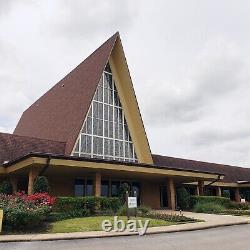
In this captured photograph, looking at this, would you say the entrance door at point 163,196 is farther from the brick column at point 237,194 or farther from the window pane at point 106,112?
the brick column at point 237,194

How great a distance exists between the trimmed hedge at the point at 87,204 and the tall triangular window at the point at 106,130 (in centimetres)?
582

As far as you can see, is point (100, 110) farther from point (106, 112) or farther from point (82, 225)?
point (82, 225)

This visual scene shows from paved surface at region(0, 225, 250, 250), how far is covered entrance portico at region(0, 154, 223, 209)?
274 inches

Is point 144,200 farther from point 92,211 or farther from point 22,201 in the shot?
point 22,201

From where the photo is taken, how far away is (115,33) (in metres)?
24.8

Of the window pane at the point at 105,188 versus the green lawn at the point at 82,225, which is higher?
the window pane at the point at 105,188

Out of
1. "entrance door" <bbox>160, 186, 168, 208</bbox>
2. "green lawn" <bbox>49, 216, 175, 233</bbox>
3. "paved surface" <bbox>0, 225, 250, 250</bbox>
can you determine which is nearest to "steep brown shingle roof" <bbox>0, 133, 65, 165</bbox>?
"green lawn" <bbox>49, 216, 175, 233</bbox>

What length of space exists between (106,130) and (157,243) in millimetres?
15853

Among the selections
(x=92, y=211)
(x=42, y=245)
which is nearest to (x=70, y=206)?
(x=92, y=211)

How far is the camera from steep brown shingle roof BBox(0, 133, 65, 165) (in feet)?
67.5

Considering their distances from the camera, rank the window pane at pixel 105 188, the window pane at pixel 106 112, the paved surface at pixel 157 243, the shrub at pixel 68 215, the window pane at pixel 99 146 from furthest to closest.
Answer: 1. the window pane at pixel 106 112
2. the window pane at pixel 99 146
3. the window pane at pixel 105 188
4. the shrub at pixel 68 215
5. the paved surface at pixel 157 243

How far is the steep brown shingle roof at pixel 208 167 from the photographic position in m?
29.1

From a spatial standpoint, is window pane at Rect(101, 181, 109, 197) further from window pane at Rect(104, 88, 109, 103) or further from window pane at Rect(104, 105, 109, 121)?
window pane at Rect(104, 88, 109, 103)

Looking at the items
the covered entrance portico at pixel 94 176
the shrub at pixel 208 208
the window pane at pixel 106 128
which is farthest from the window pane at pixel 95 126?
the shrub at pixel 208 208
